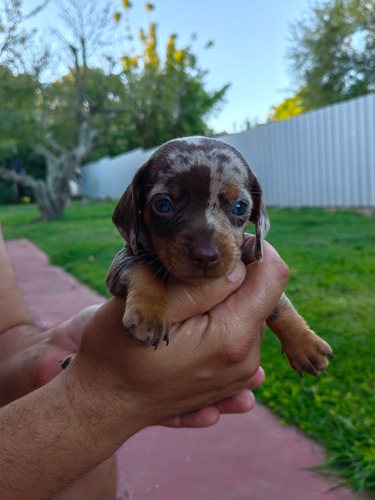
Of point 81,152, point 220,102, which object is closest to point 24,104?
point 81,152

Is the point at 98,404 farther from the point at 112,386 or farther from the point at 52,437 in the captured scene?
the point at 52,437

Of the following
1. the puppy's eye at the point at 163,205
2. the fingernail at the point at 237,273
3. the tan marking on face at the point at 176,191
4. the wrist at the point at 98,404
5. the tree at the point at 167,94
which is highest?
the tree at the point at 167,94

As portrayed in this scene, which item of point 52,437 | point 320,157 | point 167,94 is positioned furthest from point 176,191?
point 320,157

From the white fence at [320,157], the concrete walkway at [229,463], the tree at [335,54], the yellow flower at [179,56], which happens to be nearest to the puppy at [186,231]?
the concrete walkway at [229,463]

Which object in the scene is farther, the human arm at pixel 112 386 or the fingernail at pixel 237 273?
the fingernail at pixel 237 273

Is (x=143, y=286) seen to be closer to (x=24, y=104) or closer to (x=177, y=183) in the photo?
(x=177, y=183)

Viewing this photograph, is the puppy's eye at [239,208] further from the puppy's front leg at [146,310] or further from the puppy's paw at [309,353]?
the puppy's paw at [309,353]

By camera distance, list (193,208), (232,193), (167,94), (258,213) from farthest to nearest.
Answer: (167,94) → (258,213) → (232,193) → (193,208)

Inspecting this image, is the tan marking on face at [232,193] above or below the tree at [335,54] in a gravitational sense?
Answer: below
